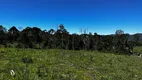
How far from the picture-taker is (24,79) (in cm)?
634

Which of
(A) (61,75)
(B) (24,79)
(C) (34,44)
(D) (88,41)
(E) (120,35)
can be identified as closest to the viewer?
(B) (24,79)

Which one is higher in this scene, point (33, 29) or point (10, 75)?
point (33, 29)

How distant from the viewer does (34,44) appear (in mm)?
78438

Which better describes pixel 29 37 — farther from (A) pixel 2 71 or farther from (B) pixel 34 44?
(A) pixel 2 71

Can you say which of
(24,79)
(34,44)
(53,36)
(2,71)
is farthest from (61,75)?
(53,36)

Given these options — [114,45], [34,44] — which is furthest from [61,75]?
[114,45]

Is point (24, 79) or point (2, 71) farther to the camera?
point (2, 71)

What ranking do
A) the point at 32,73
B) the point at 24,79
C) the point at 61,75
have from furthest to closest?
the point at 61,75, the point at 32,73, the point at 24,79

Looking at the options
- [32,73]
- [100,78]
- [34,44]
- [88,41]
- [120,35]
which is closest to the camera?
[32,73]

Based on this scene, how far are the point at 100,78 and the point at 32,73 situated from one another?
144 inches

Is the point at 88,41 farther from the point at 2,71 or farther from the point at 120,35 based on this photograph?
the point at 2,71

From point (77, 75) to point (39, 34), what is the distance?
8123 cm

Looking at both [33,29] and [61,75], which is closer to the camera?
[61,75]

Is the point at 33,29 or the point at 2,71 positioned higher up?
the point at 33,29
